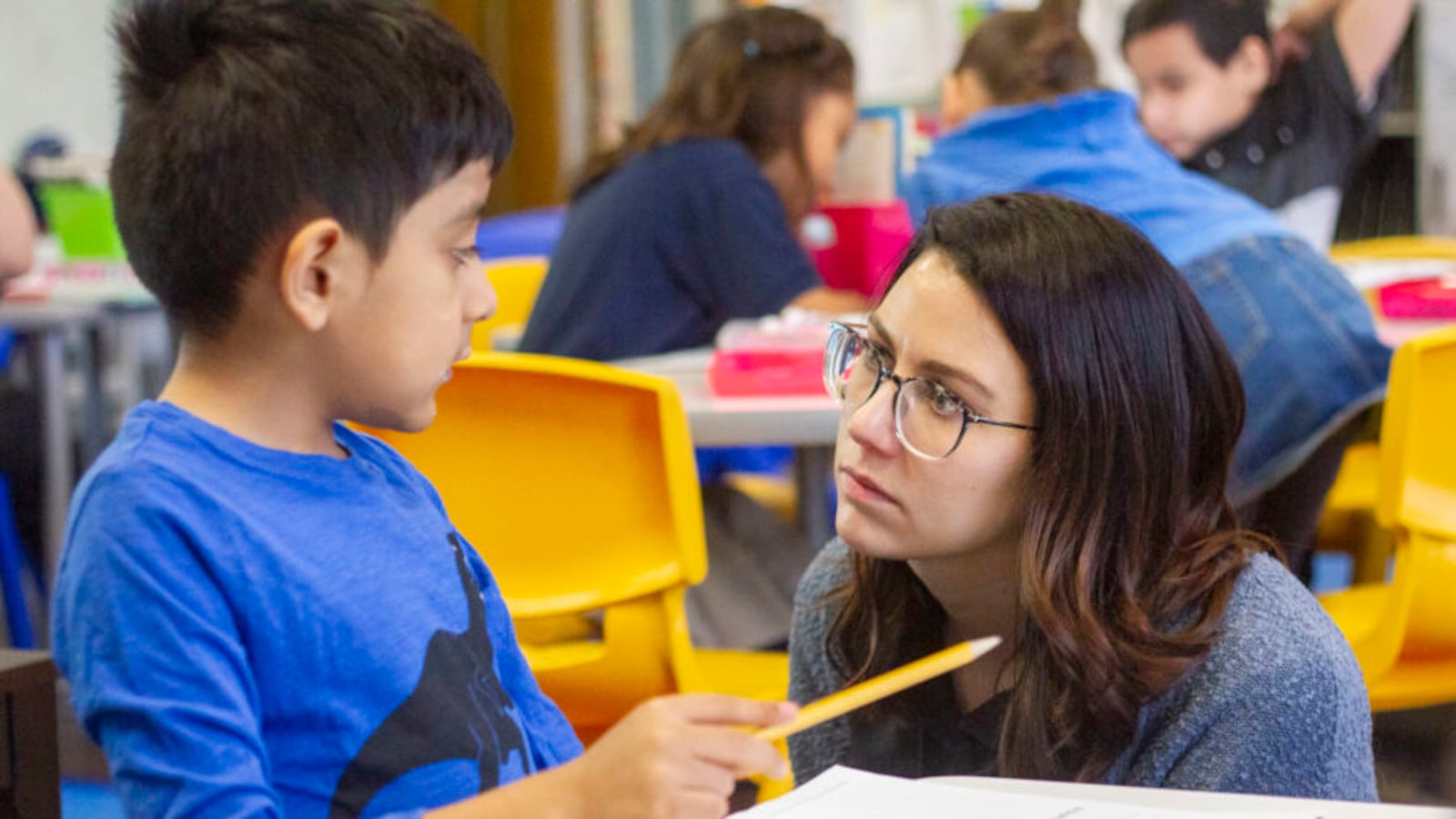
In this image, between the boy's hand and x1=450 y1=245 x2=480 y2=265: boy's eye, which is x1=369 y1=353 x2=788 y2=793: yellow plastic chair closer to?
x1=450 y1=245 x2=480 y2=265: boy's eye

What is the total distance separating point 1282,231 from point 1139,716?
1221 mm

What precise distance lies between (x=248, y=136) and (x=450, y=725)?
0.33 meters

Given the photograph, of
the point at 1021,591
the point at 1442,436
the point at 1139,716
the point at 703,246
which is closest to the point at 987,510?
the point at 1021,591

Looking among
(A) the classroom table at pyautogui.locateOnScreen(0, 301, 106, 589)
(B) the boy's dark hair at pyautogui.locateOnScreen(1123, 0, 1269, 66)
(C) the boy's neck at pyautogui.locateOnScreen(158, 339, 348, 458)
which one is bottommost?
(A) the classroom table at pyautogui.locateOnScreen(0, 301, 106, 589)

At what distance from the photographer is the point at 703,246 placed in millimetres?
2582

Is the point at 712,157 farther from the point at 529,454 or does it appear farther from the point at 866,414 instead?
the point at 866,414

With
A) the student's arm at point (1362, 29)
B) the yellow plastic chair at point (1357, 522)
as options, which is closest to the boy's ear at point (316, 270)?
the yellow plastic chair at point (1357, 522)

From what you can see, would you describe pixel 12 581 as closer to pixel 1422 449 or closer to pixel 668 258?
pixel 668 258

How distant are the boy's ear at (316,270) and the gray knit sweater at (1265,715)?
22.5 inches

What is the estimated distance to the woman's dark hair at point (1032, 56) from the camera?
247 cm

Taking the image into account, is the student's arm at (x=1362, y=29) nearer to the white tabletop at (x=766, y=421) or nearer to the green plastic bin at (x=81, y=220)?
the white tabletop at (x=766, y=421)

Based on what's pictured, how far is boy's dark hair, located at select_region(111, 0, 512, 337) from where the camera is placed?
2.78 feet

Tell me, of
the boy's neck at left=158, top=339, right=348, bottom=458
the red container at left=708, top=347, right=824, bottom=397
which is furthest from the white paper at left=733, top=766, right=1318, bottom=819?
the red container at left=708, top=347, right=824, bottom=397

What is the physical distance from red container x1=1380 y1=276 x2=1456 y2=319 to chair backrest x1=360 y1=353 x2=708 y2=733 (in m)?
1.20
